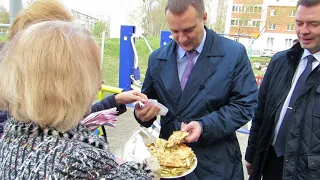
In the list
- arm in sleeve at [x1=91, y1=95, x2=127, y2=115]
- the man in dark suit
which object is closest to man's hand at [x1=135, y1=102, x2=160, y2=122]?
arm in sleeve at [x1=91, y1=95, x2=127, y2=115]

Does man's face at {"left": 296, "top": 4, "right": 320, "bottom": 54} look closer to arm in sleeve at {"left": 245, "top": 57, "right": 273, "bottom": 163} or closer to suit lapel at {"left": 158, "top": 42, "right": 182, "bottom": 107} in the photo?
arm in sleeve at {"left": 245, "top": 57, "right": 273, "bottom": 163}

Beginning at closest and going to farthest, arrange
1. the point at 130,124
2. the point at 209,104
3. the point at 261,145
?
1. the point at 209,104
2. the point at 261,145
3. the point at 130,124

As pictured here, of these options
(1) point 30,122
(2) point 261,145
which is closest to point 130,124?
(2) point 261,145

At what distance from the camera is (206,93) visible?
6.04 feet

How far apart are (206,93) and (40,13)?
44.6 inches

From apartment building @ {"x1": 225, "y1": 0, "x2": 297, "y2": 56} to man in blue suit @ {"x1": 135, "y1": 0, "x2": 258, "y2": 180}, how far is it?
20472mm

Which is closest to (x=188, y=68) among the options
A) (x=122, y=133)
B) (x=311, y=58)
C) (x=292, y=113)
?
(x=292, y=113)

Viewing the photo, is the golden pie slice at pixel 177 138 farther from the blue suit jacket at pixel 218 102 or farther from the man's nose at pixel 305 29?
the man's nose at pixel 305 29

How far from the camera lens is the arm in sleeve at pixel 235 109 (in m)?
1.77

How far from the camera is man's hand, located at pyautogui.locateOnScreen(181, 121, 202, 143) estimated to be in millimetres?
1746

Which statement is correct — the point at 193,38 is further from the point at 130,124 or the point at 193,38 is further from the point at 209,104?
the point at 130,124

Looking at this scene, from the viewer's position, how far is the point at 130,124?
18.7ft

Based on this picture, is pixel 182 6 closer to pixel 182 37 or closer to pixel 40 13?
pixel 182 37

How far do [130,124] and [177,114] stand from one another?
3.89 m
